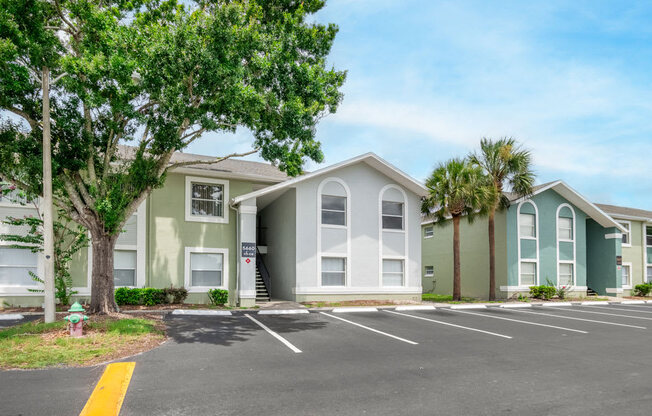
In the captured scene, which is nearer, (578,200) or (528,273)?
(528,273)

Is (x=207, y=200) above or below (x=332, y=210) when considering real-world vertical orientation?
above

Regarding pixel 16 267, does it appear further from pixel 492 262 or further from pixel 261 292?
pixel 492 262

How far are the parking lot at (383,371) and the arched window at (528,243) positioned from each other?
12570 millimetres

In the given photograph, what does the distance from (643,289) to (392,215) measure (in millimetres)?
19126

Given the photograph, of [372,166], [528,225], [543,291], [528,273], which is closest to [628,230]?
[528,225]

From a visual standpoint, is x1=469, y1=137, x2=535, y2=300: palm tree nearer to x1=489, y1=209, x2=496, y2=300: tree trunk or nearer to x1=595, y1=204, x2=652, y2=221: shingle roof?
x1=489, y1=209, x2=496, y2=300: tree trunk

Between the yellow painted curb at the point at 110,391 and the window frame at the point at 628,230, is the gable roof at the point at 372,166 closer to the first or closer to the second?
the yellow painted curb at the point at 110,391

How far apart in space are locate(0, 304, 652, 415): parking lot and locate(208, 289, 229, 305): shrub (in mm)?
5579

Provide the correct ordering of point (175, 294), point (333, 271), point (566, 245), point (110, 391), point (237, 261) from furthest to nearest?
point (566, 245) → point (333, 271) → point (237, 261) → point (175, 294) → point (110, 391)

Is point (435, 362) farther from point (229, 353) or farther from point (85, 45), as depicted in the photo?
point (85, 45)

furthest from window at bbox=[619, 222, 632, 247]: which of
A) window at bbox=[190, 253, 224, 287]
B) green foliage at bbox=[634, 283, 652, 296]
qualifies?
window at bbox=[190, 253, 224, 287]

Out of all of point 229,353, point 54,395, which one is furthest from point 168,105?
point 54,395

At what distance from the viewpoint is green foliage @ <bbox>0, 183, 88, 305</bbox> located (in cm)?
1645

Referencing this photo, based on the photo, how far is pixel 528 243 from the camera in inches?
1048
